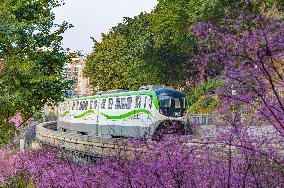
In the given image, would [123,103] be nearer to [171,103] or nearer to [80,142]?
[171,103]

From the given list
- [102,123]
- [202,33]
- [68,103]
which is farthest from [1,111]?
[68,103]

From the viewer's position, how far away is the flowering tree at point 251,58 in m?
5.08

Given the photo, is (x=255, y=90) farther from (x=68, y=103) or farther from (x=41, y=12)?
(x=68, y=103)

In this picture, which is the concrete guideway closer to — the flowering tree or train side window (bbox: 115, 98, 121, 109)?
train side window (bbox: 115, 98, 121, 109)

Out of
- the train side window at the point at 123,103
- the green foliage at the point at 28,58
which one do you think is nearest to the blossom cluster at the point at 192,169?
the green foliage at the point at 28,58

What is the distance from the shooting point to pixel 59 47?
26438mm

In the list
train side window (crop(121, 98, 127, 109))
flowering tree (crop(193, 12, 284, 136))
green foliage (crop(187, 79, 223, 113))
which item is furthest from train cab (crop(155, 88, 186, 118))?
flowering tree (crop(193, 12, 284, 136))

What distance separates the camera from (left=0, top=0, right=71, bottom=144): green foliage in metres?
23.3

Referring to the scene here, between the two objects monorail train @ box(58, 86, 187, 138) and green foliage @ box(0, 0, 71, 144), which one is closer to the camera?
green foliage @ box(0, 0, 71, 144)

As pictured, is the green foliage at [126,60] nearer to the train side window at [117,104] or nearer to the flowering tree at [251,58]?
the train side window at [117,104]

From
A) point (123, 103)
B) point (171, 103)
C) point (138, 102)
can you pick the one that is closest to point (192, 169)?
point (171, 103)

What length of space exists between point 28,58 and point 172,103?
8.25m

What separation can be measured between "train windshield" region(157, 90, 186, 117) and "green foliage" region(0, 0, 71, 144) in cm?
550

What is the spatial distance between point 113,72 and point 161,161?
6088cm
